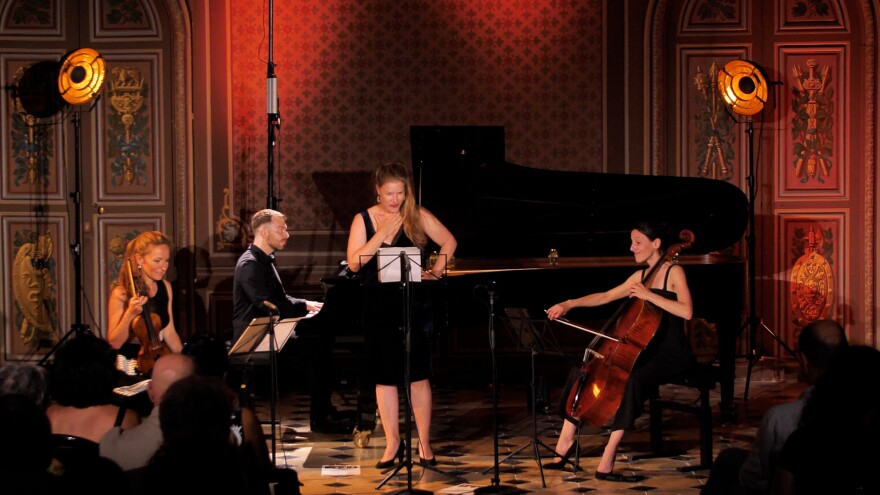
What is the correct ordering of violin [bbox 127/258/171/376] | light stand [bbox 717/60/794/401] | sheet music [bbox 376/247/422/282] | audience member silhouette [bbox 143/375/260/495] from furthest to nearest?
1. light stand [bbox 717/60/794/401]
2. violin [bbox 127/258/171/376]
3. sheet music [bbox 376/247/422/282]
4. audience member silhouette [bbox 143/375/260/495]

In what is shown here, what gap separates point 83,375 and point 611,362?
2692 mm

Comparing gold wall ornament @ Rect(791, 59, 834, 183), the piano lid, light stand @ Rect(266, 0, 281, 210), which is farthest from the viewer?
gold wall ornament @ Rect(791, 59, 834, 183)

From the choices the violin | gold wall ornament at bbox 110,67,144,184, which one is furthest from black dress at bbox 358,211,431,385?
gold wall ornament at bbox 110,67,144,184

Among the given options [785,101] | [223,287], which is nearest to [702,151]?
[785,101]

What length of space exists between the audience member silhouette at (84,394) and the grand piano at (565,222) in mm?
3414

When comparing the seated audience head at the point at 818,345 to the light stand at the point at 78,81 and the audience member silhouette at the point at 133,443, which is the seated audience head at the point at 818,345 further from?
the light stand at the point at 78,81


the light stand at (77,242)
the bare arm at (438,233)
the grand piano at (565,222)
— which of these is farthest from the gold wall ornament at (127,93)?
the bare arm at (438,233)

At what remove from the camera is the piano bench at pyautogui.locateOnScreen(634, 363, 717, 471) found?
548 centimetres

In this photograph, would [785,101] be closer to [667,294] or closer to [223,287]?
[667,294]

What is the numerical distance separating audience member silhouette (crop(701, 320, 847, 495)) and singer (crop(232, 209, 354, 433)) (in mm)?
3140

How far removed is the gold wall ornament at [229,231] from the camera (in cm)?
860

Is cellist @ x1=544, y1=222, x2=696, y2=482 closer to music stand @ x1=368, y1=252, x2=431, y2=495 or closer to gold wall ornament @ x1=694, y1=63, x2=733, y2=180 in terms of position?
music stand @ x1=368, y1=252, x2=431, y2=495

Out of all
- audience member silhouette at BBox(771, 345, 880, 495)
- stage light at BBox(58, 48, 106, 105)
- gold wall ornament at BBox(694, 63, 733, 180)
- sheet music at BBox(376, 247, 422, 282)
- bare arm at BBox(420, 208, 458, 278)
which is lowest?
audience member silhouette at BBox(771, 345, 880, 495)

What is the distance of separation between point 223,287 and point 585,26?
3.69 meters
